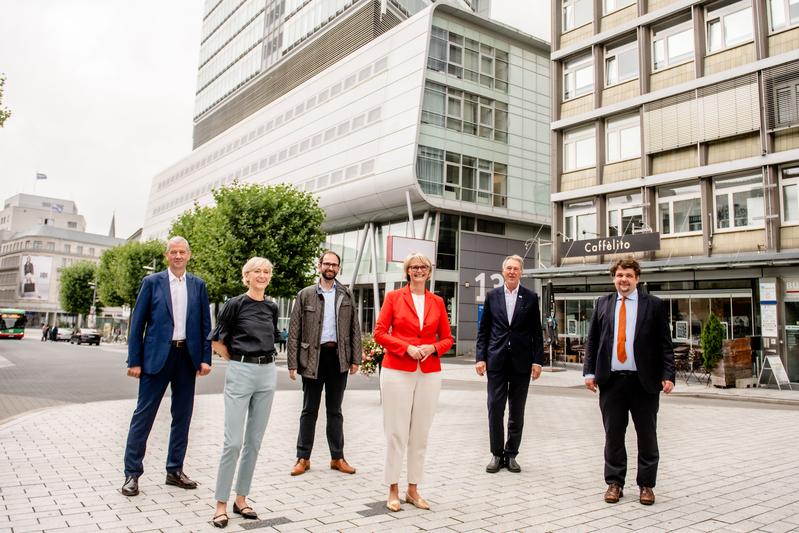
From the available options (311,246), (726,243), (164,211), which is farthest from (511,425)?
(164,211)

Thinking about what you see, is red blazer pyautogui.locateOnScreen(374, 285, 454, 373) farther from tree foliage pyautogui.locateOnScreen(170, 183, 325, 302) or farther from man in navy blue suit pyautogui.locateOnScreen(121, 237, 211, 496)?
tree foliage pyautogui.locateOnScreen(170, 183, 325, 302)

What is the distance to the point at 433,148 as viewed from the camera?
33.9m

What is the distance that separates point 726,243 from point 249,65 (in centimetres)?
5198

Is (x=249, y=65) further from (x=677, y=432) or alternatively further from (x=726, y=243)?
(x=677, y=432)

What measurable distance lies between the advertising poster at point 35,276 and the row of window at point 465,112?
4265 inches

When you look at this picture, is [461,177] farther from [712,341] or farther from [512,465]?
[512,465]

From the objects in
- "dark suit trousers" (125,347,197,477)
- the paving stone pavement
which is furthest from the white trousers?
"dark suit trousers" (125,347,197,477)

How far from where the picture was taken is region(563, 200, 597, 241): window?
→ 83.4 feet

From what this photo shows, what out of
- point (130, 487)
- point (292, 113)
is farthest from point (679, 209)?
point (292, 113)

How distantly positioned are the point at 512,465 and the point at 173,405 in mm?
3253

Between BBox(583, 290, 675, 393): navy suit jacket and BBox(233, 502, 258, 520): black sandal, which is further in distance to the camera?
BBox(583, 290, 675, 393): navy suit jacket

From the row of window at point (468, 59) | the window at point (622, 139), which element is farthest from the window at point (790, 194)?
the row of window at point (468, 59)

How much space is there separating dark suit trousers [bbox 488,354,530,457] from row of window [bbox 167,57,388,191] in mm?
33223

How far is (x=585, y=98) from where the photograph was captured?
26.1 meters
